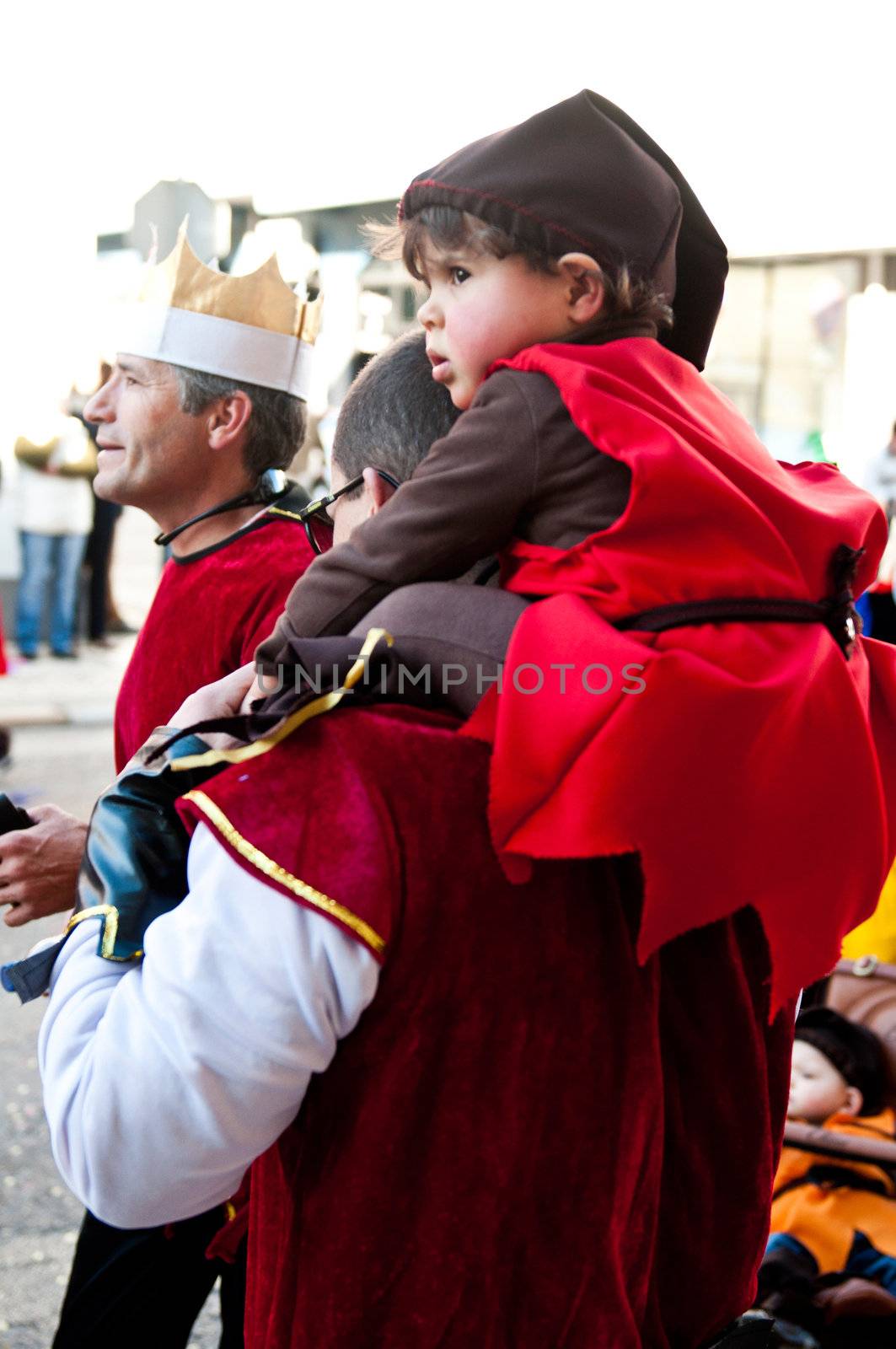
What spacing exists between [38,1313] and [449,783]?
8.25 ft

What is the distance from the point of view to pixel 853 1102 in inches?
126

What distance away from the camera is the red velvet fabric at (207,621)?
2328 millimetres

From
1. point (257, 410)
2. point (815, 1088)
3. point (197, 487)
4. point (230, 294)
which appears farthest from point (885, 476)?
point (197, 487)

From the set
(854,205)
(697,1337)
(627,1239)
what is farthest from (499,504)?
(854,205)

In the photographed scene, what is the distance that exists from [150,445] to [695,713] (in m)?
1.76

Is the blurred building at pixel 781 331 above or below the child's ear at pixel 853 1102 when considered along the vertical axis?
above

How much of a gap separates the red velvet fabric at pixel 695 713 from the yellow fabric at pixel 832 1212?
1937 millimetres

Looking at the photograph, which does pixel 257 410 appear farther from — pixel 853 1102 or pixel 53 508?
pixel 53 508

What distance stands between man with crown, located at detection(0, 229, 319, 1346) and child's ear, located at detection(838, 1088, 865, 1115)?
62.3 inches

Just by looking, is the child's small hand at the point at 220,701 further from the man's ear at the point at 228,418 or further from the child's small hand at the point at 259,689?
the man's ear at the point at 228,418

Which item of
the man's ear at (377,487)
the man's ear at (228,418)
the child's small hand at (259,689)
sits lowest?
the child's small hand at (259,689)

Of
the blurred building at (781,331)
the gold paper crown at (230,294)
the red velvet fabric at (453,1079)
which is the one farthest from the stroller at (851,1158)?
the blurred building at (781,331)

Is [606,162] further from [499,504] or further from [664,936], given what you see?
[664,936]

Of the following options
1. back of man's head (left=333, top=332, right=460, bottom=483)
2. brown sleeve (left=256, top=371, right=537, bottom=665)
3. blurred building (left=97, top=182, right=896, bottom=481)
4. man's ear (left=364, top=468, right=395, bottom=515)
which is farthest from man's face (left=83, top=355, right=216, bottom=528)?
blurred building (left=97, top=182, right=896, bottom=481)
